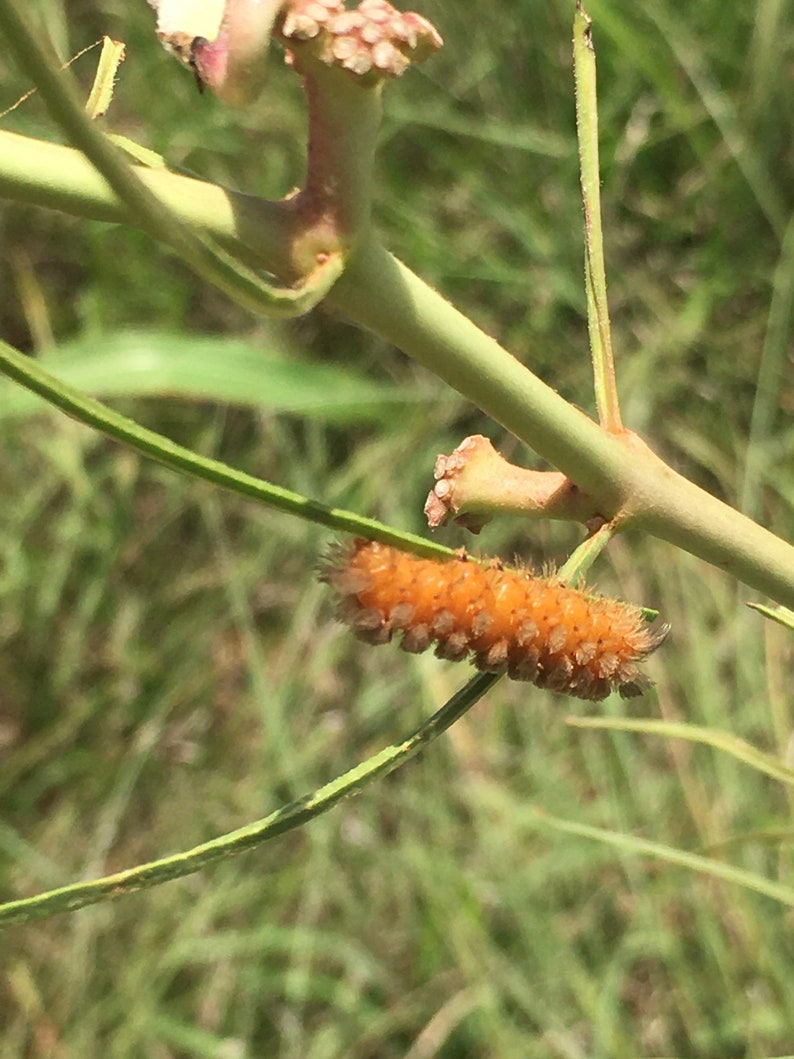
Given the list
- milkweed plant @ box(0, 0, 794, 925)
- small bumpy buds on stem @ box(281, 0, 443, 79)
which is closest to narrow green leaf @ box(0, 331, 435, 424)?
milkweed plant @ box(0, 0, 794, 925)

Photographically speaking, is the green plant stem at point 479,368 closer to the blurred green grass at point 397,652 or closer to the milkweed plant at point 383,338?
the milkweed plant at point 383,338

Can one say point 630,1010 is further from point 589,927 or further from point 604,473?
point 604,473

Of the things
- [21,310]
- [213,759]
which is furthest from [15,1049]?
[21,310]

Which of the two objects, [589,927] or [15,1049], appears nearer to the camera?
[589,927]

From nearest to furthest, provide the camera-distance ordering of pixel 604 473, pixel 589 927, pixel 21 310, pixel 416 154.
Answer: pixel 604 473 < pixel 589 927 < pixel 416 154 < pixel 21 310

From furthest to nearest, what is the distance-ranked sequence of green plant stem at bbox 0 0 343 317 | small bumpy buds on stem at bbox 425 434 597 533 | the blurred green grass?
the blurred green grass → small bumpy buds on stem at bbox 425 434 597 533 → green plant stem at bbox 0 0 343 317

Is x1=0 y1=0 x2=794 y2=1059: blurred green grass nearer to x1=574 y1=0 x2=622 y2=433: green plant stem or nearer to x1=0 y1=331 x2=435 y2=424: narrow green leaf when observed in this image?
x1=0 y1=331 x2=435 y2=424: narrow green leaf

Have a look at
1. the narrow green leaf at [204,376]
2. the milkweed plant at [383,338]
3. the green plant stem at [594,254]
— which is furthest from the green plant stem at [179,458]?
the narrow green leaf at [204,376]
